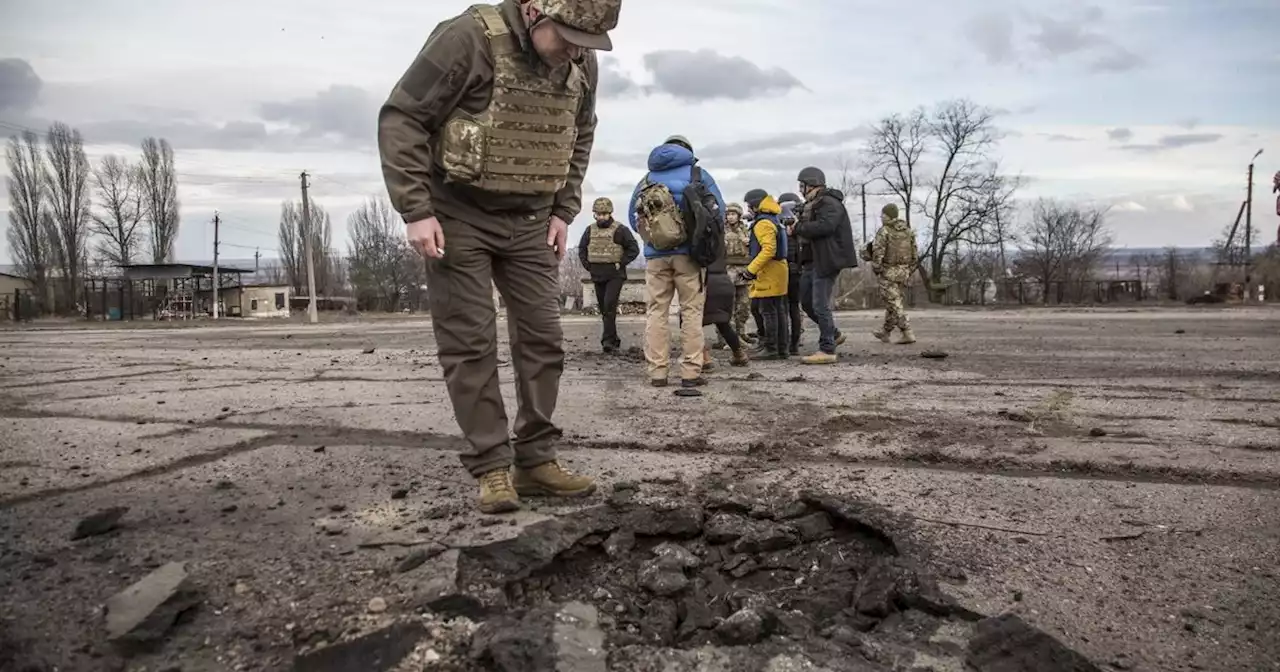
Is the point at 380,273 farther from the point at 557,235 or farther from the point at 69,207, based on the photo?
the point at 557,235

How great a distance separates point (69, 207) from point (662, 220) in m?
59.8

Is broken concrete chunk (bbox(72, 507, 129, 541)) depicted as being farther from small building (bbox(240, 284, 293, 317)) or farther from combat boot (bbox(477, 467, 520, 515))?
small building (bbox(240, 284, 293, 317))

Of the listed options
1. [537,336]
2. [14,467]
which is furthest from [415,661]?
[14,467]

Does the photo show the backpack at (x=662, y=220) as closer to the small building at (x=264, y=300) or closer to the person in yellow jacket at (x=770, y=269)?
the person in yellow jacket at (x=770, y=269)

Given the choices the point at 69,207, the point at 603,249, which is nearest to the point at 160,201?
the point at 69,207

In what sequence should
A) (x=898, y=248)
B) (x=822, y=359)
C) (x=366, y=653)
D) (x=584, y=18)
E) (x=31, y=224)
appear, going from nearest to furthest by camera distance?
(x=366, y=653) < (x=584, y=18) < (x=822, y=359) < (x=898, y=248) < (x=31, y=224)

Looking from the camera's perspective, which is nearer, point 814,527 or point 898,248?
point 814,527

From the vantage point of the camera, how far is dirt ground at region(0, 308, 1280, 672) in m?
2.14

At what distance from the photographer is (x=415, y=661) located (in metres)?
1.92

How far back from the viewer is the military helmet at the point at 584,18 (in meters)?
2.81

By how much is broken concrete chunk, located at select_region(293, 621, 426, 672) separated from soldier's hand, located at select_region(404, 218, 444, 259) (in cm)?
126

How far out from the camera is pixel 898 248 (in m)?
10.5

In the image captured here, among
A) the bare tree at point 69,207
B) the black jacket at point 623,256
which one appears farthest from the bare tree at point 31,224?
the black jacket at point 623,256

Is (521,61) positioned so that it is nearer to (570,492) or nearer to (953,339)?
(570,492)
